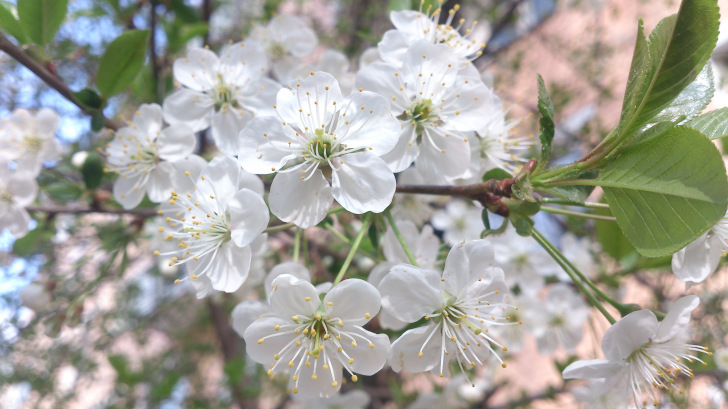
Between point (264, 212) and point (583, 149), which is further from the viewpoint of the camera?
point (583, 149)

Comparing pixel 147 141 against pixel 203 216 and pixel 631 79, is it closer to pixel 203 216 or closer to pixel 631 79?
pixel 203 216

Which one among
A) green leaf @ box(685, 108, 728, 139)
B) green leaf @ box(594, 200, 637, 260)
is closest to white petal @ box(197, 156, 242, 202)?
green leaf @ box(685, 108, 728, 139)

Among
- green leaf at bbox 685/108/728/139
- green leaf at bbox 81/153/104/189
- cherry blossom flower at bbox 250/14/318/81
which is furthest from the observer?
cherry blossom flower at bbox 250/14/318/81

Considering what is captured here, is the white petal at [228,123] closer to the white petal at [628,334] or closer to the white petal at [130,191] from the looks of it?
the white petal at [130,191]

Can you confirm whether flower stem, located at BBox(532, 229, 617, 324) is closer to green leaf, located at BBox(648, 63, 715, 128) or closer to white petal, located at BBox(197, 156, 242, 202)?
green leaf, located at BBox(648, 63, 715, 128)

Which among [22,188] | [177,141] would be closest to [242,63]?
[177,141]

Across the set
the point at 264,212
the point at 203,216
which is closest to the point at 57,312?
the point at 203,216
